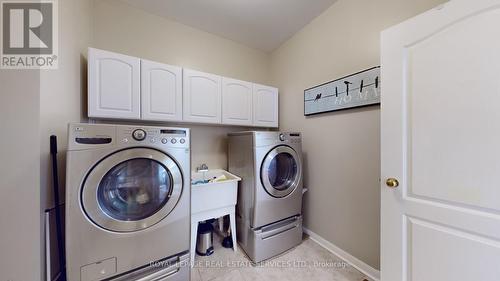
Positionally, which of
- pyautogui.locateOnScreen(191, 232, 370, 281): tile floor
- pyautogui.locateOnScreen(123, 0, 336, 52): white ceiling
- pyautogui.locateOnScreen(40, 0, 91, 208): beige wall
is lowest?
pyautogui.locateOnScreen(191, 232, 370, 281): tile floor

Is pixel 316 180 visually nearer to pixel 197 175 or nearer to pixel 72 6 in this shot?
pixel 197 175

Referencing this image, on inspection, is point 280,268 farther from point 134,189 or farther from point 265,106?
point 265,106

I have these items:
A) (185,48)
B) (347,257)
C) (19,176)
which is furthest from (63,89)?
(347,257)

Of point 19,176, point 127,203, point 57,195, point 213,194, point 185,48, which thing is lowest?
point 213,194

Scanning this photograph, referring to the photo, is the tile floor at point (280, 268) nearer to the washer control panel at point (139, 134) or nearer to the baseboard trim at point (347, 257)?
the baseboard trim at point (347, 257)

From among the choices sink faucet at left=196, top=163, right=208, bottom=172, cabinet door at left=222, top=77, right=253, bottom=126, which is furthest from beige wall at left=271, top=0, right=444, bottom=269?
sink faucet at left=196, top=163, right=208, bottom=172

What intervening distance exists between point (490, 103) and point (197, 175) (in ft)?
7.42

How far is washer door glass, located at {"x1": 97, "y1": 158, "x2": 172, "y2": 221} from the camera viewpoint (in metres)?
1.11

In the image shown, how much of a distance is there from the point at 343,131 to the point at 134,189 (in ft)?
6.12

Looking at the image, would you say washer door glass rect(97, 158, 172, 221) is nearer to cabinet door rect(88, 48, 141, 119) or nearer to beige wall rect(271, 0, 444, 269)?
cabinet door rect(88, 48, 141, 119)

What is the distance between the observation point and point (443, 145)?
909 millimetres

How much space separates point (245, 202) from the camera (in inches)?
71.4

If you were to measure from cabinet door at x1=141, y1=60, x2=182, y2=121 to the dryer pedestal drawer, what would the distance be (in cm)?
142

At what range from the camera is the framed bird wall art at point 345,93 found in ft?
4.79
